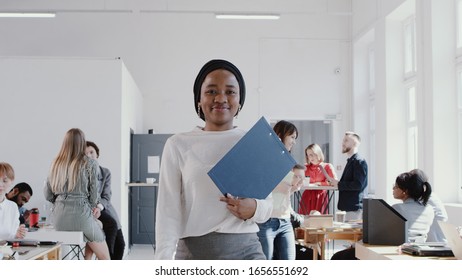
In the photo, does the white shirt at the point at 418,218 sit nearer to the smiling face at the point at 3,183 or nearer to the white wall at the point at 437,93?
the smiling face at the point at 3,183

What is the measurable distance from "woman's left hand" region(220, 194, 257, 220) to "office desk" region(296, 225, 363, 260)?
8.88 ft

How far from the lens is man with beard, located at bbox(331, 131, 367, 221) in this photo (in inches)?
203

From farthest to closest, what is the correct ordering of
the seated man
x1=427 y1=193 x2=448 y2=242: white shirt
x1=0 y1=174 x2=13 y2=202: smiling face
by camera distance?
the seated man
x1=427 y1=193 x2=448 y2=242: white shirt
x1=0 y1=174 x2=13 y2=202: smiling face

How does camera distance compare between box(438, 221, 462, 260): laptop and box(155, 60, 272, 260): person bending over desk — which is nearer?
box(155, 60, 272, 260): person bending over desk

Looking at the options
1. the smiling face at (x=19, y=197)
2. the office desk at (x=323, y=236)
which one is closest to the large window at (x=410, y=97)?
the office desk at (x=323, y=236)

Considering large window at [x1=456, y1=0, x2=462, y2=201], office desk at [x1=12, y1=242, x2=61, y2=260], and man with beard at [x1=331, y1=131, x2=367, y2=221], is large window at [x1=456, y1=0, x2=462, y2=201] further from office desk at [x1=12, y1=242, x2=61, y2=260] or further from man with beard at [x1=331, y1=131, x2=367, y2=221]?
office desk at [x1=12, y1=242, x2=61, y2=260]

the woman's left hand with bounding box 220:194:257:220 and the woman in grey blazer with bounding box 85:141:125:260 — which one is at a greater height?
the woman's left hand with bounding box 220:194:257:220

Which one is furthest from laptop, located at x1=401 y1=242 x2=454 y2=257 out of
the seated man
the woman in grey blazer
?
the seated man

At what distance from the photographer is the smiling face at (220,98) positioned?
4.61ft

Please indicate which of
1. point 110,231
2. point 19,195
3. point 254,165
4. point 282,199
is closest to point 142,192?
point 19,195

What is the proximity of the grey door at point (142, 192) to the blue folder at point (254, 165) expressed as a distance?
705 cm

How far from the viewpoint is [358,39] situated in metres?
9.36

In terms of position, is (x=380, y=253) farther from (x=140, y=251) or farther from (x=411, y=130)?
(x=411, y=130)

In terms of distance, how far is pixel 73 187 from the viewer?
406 cm
